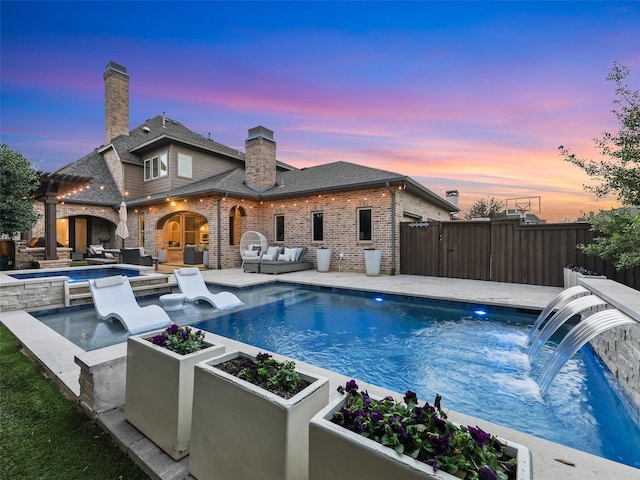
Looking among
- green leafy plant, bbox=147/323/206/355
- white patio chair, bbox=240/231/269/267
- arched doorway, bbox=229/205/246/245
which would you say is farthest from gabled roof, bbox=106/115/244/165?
green leafy plant, bbox=147/323/206/355

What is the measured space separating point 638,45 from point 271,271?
431 inches

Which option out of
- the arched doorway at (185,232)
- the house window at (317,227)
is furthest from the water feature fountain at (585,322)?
the arched doorway at (185,232)

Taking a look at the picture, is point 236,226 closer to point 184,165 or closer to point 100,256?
point 184,165

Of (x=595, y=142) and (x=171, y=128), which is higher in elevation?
(x=171, y=128)

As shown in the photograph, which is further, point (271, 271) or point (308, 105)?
point (308, 105)

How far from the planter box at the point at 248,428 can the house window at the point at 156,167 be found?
1582 cm

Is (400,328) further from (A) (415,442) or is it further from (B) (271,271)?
(B) (271,271)

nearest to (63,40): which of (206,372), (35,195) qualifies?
(35,195)

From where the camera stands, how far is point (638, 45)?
6492 mm

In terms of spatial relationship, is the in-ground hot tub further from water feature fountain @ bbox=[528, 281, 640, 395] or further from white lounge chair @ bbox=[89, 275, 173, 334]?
water feature fountain @ bbox=[528, 281, 640, 395]

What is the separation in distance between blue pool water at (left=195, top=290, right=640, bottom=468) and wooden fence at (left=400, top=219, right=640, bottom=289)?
342 centimetres

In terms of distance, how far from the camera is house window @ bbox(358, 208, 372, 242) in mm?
11148

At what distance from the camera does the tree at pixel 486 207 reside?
105ft

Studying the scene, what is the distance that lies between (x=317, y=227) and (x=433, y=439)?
37.9 ft
